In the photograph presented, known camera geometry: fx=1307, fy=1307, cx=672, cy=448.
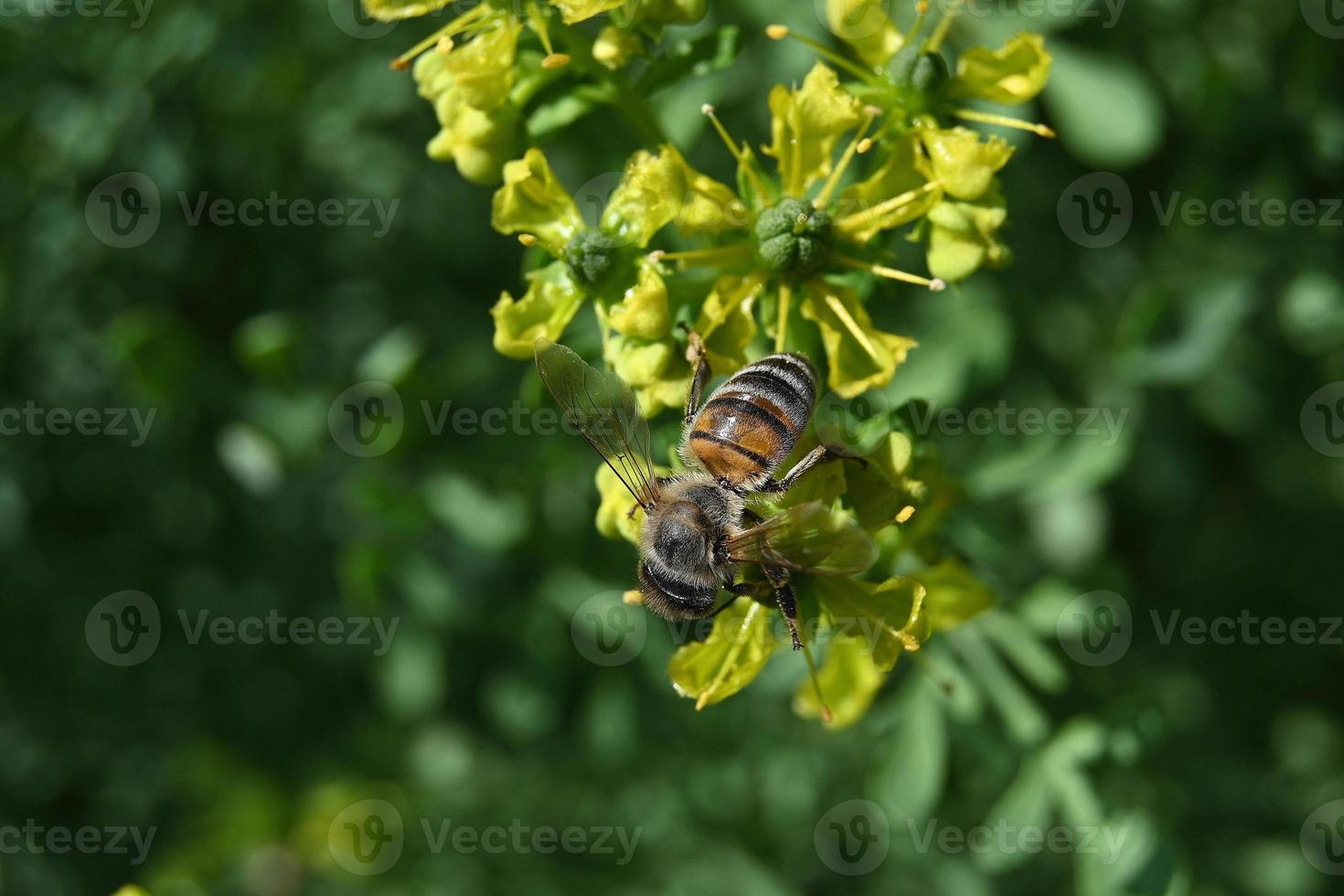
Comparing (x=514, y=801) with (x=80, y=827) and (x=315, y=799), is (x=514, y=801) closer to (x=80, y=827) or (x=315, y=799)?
(x=315, y=799)

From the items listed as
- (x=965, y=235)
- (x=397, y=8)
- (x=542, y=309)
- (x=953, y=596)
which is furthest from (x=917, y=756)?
(x=397, y=8)

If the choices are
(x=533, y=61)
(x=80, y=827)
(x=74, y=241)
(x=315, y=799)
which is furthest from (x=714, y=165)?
(x=80, y=827)

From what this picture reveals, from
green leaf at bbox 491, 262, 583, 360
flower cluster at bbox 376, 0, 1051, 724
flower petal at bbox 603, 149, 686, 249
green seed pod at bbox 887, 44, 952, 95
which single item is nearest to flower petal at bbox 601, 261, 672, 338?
flower cluster at bbox 376, 0, 1051, 724

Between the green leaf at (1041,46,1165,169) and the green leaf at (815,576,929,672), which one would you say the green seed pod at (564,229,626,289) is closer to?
the green leaf at (815,576,929,672)

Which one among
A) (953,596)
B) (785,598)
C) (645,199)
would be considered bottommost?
(953,596)

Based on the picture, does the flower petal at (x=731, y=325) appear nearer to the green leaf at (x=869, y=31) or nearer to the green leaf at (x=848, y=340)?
the green leaf at (x=848, y=340)

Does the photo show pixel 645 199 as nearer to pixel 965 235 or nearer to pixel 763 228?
pixel 763 228
